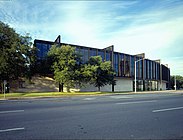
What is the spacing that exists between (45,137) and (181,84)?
127 metres

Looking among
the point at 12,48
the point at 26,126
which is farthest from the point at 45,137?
the point at 12,48


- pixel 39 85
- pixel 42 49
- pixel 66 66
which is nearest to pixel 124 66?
pixel 42 49

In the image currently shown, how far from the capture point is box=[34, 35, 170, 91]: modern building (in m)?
47.9

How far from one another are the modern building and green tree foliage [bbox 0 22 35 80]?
500 centimetres

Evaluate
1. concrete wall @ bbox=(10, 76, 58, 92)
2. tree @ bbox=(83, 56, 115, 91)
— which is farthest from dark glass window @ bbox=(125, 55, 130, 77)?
concrete wall @ bbox=(10, 76, 58, 92)

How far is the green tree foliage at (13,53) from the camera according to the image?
1264 inches

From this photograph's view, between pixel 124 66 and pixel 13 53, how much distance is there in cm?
3656

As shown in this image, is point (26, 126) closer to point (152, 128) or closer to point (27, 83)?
point (152, 128)

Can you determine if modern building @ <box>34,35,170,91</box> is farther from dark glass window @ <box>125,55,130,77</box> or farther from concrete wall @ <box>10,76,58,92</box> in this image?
concrete wall @ <box>10,76,58,92</box>

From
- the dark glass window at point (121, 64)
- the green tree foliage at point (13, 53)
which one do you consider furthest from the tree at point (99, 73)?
the dark glass window at point (121, 64)

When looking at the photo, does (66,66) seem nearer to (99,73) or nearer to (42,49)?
(99,73)

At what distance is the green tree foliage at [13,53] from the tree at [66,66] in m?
4.77

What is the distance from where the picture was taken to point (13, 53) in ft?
109

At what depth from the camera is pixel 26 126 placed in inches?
276
